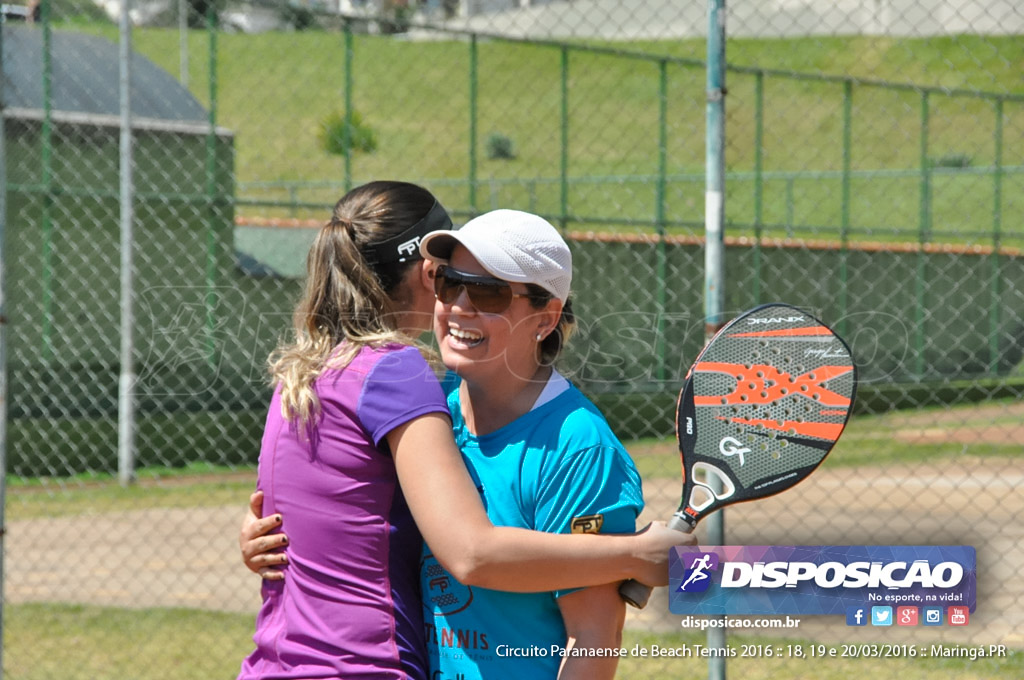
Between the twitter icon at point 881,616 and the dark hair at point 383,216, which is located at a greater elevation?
the dark hair at point 383,216

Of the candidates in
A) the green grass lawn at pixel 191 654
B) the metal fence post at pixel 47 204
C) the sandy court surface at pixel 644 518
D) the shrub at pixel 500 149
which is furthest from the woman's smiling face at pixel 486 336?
the shrub at pixel 500 149

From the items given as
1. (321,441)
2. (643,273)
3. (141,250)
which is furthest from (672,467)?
(321,441)

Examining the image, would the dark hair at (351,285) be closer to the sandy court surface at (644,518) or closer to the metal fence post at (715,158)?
the metal fence post at (715,158)

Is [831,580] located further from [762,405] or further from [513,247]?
[513,247]

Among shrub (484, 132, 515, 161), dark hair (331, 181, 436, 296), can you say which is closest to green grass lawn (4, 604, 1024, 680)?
dark hair (331, 181, 436, 296)

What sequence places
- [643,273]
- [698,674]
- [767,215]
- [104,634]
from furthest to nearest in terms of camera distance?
[767,215]
[643,273]
[104,634]
[698,674]

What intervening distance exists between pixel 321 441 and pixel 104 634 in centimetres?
418

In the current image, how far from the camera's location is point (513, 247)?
→ 6.48ft

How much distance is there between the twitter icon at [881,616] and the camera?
2482 millimetres

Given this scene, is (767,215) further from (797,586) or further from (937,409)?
(797,586)

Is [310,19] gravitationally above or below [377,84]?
below

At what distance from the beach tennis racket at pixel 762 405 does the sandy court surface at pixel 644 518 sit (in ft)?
8.79

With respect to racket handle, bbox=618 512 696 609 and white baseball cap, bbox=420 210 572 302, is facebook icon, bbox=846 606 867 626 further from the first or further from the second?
Result: white baseball cap, bbox=420 210 572 302

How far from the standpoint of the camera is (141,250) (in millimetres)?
10406
